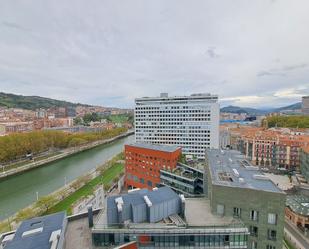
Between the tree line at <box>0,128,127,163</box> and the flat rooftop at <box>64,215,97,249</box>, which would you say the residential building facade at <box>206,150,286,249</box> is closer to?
the flat rooftop at <box>64,215,97,249</box>

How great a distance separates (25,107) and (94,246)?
478 feet

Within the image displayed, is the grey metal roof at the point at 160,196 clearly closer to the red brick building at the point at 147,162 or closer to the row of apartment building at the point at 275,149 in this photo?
the red brick building at the point at 147,162

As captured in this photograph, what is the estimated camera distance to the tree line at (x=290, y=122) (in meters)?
60.6

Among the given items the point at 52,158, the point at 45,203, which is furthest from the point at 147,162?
the point at 52,158

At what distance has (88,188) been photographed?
988 inches

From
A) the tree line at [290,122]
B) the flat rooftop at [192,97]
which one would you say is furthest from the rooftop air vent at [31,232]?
the tree line at [290,122]

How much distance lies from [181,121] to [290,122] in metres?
44.0

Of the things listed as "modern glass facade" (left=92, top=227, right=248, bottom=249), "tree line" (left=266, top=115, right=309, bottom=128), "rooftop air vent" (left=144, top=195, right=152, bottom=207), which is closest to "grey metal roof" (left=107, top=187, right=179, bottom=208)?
"rooftop air vent" (left=144, top=195, right=152, bottom=207)

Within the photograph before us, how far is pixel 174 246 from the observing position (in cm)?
894

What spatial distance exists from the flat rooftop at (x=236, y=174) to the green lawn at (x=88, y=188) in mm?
13167

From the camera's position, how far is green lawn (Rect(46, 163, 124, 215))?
793 inches

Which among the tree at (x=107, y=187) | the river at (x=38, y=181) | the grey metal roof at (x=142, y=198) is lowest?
the river at (x=38, y=181)

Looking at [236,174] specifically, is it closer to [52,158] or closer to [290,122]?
[52,158]

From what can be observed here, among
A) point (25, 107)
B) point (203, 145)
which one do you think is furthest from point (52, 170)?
point (25, 107)
